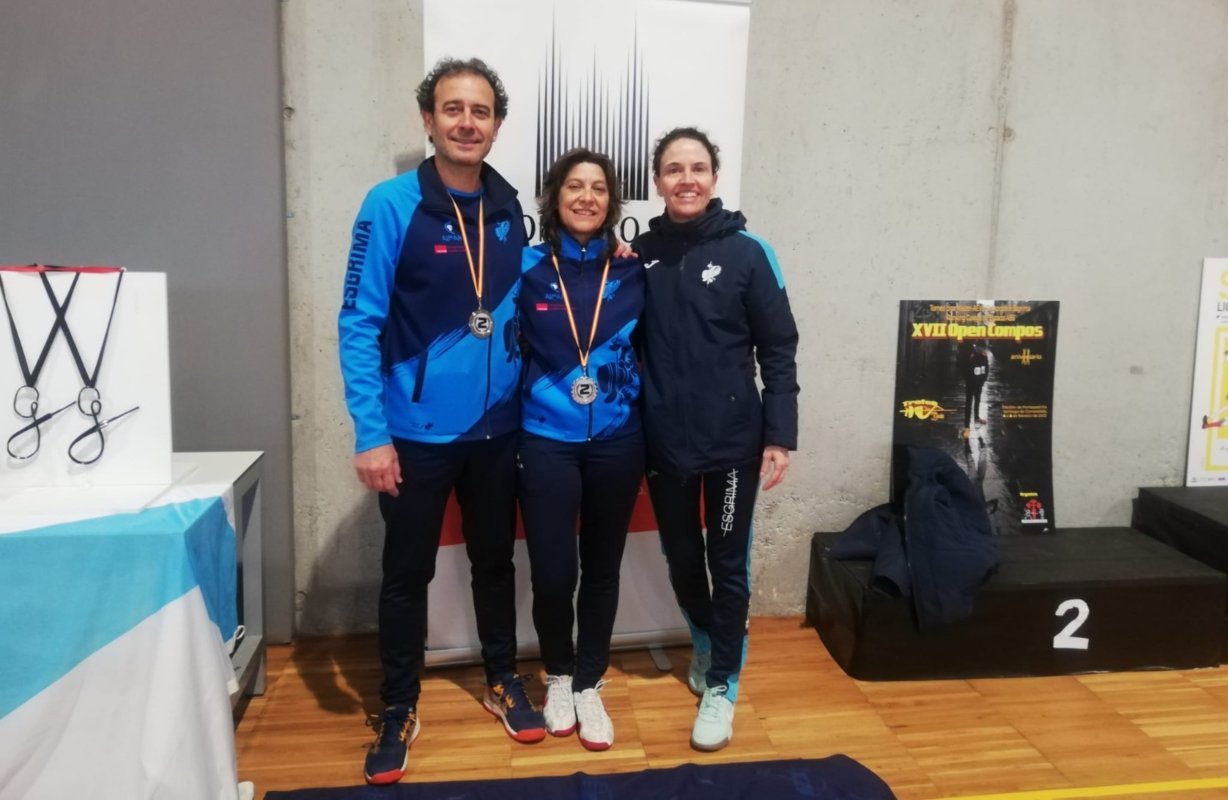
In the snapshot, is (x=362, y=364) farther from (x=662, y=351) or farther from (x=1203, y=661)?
(x=1203, y=661)

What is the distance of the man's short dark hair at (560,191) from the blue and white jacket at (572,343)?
0.10 ft

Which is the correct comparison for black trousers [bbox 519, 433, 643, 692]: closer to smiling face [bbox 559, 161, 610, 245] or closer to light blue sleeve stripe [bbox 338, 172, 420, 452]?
light blue sleeve stripe [bbox 338, 172, 420, 452]

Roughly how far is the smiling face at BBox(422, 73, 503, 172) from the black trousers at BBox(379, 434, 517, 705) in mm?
668

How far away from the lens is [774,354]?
2.01 m

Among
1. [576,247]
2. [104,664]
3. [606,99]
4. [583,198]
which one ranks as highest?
[606,99]

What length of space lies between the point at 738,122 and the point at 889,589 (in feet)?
4.99

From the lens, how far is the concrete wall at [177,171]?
214cm

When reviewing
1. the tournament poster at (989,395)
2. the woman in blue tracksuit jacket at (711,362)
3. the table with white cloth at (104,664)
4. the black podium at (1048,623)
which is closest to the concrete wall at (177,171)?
the table with white cloth at (104,664)

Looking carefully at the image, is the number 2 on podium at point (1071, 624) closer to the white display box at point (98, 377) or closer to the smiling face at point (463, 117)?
the smiling face at point (463, 117)

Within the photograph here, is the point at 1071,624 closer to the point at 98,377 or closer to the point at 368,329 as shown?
the point at 368,329

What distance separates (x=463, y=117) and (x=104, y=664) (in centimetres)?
133

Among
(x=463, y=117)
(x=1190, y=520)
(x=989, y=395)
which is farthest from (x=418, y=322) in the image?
(x=1190, y=520)

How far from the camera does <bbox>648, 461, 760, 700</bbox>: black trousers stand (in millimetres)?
2027

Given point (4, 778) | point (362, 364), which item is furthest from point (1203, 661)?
point (4, 778)
